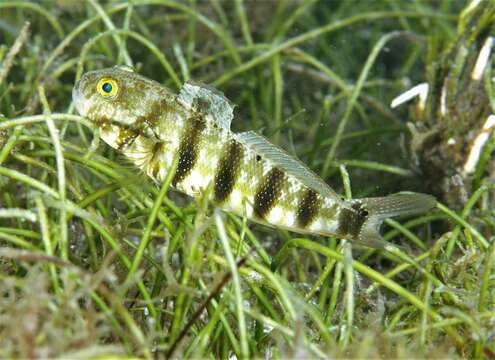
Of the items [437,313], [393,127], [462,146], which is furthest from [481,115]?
[437,313]

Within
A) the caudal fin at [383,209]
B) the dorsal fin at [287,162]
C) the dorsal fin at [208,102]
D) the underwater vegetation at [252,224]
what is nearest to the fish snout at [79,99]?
the underwater vegetation at [252,224]

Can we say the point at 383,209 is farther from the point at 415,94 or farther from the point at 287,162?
the point at 415,94

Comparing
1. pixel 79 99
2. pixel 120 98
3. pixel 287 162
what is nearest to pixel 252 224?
pixel 287 162

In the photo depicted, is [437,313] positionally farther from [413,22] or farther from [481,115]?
[413,22]

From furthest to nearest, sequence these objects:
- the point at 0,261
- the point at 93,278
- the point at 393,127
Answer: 1. the point at 393,127
2. the point at 0,261
3. the point at 93,278

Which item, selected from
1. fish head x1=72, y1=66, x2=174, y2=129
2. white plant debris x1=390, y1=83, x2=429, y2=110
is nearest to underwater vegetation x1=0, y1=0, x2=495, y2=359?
white plant debris x1=390, y1=83, x2=429, y2=110
